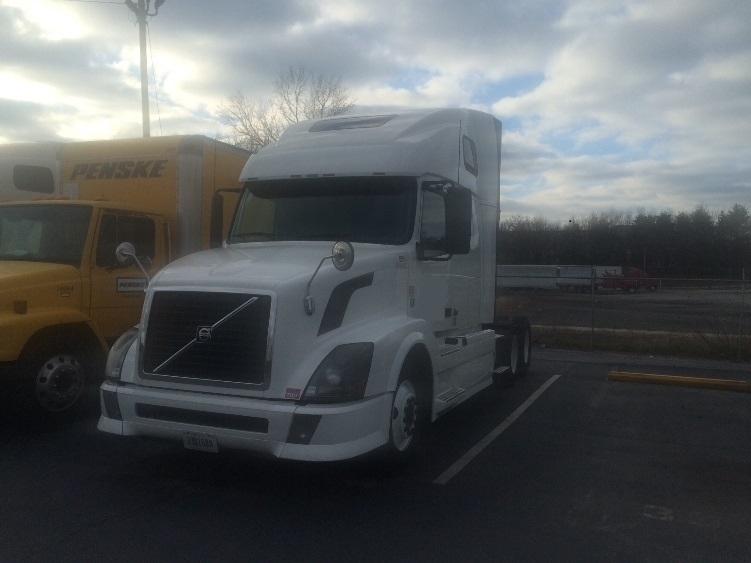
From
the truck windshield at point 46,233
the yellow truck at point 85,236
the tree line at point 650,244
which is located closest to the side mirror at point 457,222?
the yellow truck at point 85,236

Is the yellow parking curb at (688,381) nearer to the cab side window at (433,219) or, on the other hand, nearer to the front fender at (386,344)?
the cab side window at (433,219)

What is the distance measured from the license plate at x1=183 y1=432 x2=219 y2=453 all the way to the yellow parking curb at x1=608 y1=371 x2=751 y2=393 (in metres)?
8.51

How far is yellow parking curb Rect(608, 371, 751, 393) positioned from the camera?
36.3 ft

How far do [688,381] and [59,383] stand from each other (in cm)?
936

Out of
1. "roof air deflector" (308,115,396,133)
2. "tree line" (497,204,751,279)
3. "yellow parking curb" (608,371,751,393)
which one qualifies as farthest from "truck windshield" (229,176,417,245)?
"tree line" (497,204,751,279)

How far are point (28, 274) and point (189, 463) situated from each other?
2.55 m

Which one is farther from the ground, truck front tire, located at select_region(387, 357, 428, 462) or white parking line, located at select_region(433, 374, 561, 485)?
truck front tire, located at select_region(387, 357, 428, 462)

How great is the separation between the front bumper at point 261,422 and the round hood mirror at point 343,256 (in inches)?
42.2

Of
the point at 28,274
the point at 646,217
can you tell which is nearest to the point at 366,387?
the point at 28,274

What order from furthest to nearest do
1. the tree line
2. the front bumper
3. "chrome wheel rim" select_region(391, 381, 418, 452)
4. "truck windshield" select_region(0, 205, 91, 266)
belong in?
the tree line < "truck windshield" select_region(0, 205, 91, 266) < "chrome wheel rim" select_region(391, 381, 418, 452) < the front bumper

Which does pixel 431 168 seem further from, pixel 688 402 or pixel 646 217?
pixel 646 217

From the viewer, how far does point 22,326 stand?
6859 millimetres

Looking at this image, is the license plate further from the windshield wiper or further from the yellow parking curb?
the yellow parking curb

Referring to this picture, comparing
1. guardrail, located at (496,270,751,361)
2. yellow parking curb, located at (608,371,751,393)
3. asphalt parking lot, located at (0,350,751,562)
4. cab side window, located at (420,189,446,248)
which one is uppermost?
cab side window, located at (420,189,446,248)
